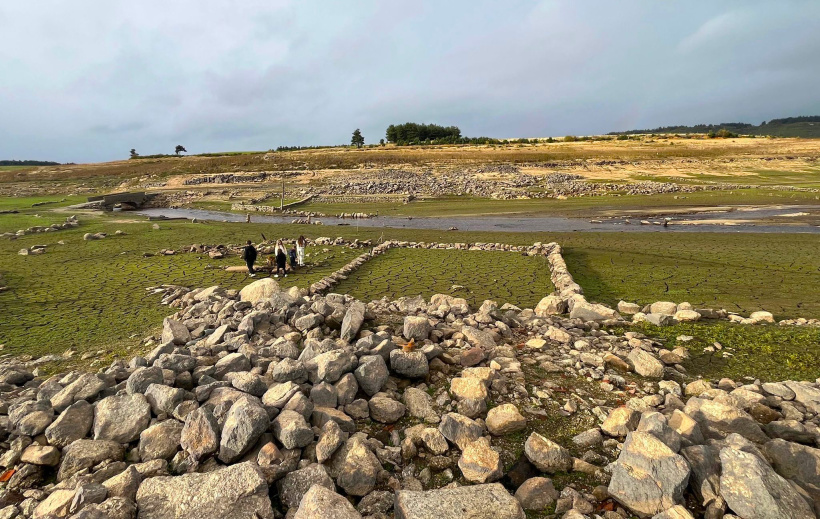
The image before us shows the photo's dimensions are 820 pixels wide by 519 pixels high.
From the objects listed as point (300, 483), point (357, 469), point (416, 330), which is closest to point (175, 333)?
point (416, 330)

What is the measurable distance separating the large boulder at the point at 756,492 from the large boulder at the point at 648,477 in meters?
0.31

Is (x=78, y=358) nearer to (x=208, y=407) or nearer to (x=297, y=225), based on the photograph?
(x=208, y=407)

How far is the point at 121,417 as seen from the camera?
4215mm

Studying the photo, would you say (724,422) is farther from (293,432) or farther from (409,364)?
(293,432)

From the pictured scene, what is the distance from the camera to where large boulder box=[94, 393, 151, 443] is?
4137 mm

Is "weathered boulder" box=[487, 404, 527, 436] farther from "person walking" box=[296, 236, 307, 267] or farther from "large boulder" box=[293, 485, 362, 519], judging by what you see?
"person walking" box=[296, 236, 307, 267]

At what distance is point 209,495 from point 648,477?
11.9 ft

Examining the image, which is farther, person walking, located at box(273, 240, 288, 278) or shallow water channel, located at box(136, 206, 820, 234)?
shallow water channel, located at box(136, 206, 820, 234)

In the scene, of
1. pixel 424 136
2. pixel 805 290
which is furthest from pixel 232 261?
pixel 424 136

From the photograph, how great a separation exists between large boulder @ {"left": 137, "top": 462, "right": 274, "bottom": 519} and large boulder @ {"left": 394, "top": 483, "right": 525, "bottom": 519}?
3.63 ft

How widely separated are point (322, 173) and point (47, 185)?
37.4 m

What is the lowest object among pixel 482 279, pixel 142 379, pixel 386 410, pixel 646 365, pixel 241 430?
pixel 482 279

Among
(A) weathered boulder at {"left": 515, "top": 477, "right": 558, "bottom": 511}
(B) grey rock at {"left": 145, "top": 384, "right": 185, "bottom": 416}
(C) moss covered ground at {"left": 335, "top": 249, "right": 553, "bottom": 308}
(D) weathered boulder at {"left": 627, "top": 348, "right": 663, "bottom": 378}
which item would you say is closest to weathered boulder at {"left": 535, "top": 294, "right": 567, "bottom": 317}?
(C) moss covered ground at {"left": 335, "top": 249, "right": 553, "bottom": 308}

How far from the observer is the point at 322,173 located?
54.4 metres
